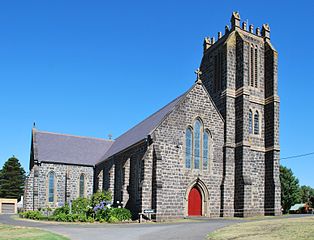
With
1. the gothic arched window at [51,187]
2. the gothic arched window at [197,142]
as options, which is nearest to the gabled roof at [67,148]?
the gothic arched window at [51,187]

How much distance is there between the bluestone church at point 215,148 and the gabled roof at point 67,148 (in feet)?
8.75

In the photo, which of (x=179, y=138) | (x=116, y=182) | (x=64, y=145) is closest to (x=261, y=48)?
(x=179, y=138)

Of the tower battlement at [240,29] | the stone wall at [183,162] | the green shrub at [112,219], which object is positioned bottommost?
the green shrub at [112,219]

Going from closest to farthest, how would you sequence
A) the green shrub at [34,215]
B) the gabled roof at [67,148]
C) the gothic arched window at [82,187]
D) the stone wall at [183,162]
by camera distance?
the stone wall at [183,162]
the green shrub at [34,215]
the gabled roof at [67,148]
the gothic arched window at [82,187]

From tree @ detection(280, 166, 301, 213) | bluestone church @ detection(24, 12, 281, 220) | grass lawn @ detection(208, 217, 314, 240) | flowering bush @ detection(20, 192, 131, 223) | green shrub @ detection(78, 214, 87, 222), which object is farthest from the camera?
tree @ detection(280, 166, 301, 213)

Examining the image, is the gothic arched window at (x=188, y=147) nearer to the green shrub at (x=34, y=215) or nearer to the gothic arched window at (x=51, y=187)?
the green shrub at (x=34, y=215)

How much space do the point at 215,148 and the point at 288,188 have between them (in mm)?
33399

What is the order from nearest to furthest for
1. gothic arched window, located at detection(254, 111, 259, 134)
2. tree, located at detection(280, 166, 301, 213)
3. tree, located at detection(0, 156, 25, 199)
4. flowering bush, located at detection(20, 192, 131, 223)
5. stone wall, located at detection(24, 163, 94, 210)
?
flowering bush, located at detection(20, 192, 131, 223)
gothic arched window, located at detection(254, 111, 259, 134)
stone wall, located at detection(24, 163, 94, 210)
tree, located at detection(280, 166, 301, 213)
tree, located at detection(0, 156, 25, 199)

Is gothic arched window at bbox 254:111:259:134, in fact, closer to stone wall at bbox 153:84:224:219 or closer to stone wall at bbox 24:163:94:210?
stone wall at bbox 153:84:224:219

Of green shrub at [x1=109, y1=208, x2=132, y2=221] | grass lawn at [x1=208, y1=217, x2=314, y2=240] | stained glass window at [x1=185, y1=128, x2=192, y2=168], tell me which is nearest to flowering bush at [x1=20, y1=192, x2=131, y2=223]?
green shrub at [x1=109, y1=208, x2=132, y2=221]

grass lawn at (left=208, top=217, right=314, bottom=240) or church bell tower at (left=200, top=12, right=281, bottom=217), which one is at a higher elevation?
church bell tower at (left=200, top=12, right=281, bottom=217)

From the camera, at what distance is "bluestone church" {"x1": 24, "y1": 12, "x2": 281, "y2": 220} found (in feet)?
108

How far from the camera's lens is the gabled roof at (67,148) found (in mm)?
46750

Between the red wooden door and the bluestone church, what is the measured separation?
0.08 m
